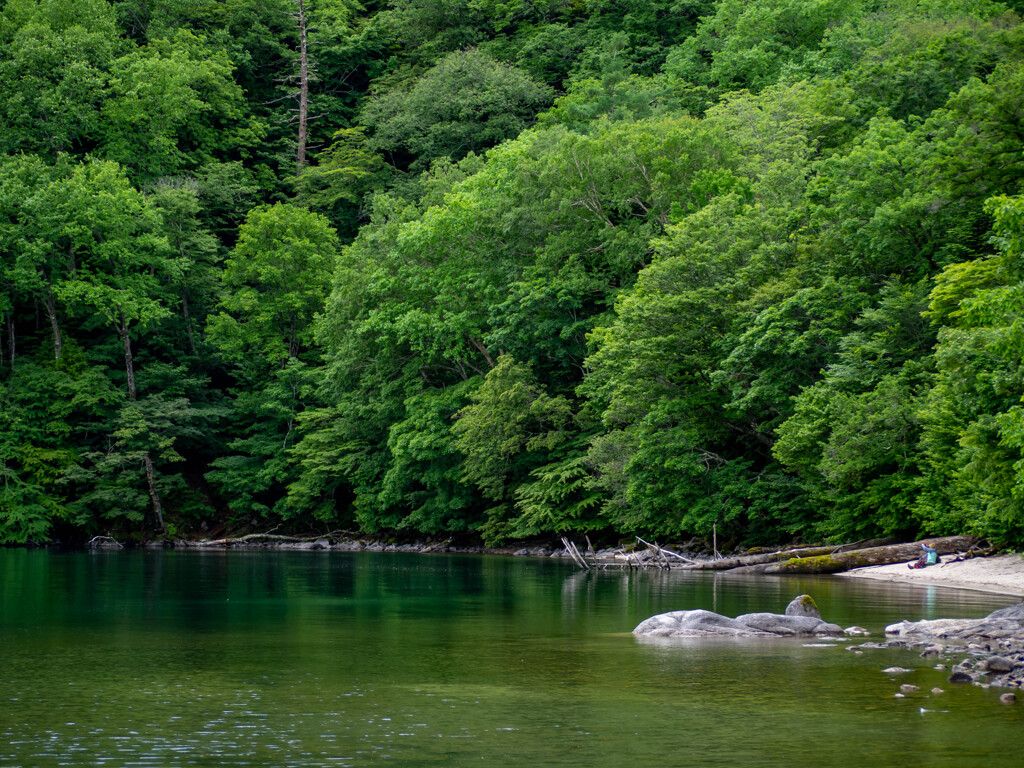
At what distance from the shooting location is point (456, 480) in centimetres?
5303

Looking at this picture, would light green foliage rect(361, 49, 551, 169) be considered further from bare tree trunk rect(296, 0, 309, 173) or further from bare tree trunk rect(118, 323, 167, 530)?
bare tree trunk rect(118, 323, 167, 530)

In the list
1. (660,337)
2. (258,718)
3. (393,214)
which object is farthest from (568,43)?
(258,718)

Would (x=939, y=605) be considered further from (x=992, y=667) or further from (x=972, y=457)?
(x=992, y=667)

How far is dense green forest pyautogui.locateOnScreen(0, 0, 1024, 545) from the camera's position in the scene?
33.5m

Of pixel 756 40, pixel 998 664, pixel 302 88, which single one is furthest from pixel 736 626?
pixel 302 88

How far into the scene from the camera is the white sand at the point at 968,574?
2783 cm

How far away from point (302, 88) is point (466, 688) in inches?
2754

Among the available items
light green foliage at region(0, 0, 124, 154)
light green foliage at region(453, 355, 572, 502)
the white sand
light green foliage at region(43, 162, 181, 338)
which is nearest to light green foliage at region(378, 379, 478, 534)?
light green foliage at region(453, 355, 572, 502)

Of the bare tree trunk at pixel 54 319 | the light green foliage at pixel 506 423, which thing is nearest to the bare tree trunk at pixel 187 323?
the bare tree trunk at pixel 54 319

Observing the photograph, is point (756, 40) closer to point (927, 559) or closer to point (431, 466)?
point (431, 466)

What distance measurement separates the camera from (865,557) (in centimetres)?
3322

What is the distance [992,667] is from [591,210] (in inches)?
1442

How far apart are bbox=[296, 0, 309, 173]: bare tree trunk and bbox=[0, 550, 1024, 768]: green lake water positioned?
5301cm

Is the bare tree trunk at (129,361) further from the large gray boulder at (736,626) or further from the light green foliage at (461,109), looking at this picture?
the large gray boulder at (736,626)
